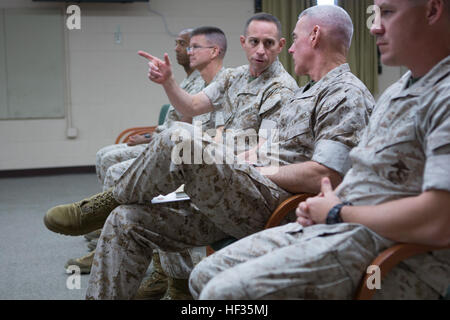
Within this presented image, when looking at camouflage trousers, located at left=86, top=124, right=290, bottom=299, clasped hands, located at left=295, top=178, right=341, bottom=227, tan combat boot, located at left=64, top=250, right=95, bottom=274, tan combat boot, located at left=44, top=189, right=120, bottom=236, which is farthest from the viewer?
tan combat boot, located at left=64, top=250, right=95, bottom=274

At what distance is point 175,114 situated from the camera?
3395 mm

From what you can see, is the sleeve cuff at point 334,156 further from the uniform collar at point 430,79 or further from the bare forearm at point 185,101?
the bare forearm at point 185,101

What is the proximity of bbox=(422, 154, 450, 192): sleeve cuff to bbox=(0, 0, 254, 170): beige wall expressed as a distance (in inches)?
208

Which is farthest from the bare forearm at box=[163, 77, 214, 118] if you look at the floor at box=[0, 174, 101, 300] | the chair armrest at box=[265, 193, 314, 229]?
the floor at box=[0, 174, 101, 300]

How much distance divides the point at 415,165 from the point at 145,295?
157cm

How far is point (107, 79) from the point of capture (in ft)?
19.8

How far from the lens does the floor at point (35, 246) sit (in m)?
2.50

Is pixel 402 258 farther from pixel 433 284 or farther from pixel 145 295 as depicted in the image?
pixel 145 295

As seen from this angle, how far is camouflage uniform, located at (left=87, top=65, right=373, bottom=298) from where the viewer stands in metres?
1.64

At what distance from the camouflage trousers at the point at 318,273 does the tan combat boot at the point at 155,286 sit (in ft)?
4.20

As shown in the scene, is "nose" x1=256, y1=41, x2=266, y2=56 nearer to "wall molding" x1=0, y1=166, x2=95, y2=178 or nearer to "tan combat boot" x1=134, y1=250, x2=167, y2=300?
"tan combat boot" x1=134, y1=250, x2=167, y2=300

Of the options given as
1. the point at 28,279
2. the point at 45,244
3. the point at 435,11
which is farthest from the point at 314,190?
the point at 45,244

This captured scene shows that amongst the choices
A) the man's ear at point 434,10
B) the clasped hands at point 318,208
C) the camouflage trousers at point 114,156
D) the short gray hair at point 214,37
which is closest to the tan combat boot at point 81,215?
the clasped hands at point 318,208

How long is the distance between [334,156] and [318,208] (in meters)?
0.39
